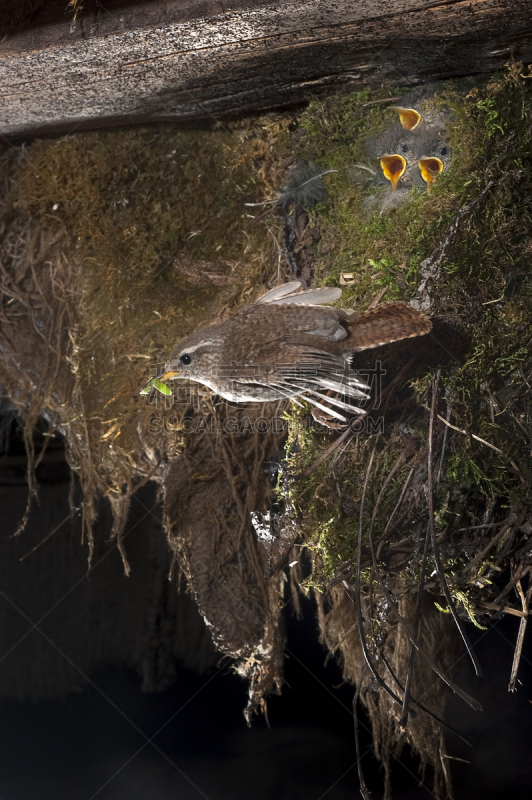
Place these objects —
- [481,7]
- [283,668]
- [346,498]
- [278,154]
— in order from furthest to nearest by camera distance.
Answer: [283,668] → [278,154] → [346,498] → [481,7]

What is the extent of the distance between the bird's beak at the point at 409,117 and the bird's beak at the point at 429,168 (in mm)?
102

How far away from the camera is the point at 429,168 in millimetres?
1459

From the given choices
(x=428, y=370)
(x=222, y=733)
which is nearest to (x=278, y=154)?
(x=428, y=370)

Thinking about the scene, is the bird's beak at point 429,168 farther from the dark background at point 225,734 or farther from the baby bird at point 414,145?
the dark background at point 225,734

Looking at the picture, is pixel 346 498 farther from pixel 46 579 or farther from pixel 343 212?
pixel 46 579

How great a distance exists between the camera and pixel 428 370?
1.36 meters

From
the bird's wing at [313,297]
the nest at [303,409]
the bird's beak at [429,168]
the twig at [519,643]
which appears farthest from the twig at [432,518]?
the bird's beak at [429,168]

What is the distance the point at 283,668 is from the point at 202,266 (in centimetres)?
133

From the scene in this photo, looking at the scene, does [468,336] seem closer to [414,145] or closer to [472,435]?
[472,435]

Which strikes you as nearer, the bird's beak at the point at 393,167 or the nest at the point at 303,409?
the nest at the point at 303,409

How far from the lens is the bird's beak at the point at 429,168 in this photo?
57.1 inches

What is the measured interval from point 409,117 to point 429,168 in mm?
159

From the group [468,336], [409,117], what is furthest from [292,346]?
[409,117]

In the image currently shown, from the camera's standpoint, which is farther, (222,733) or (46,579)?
(46,579)
